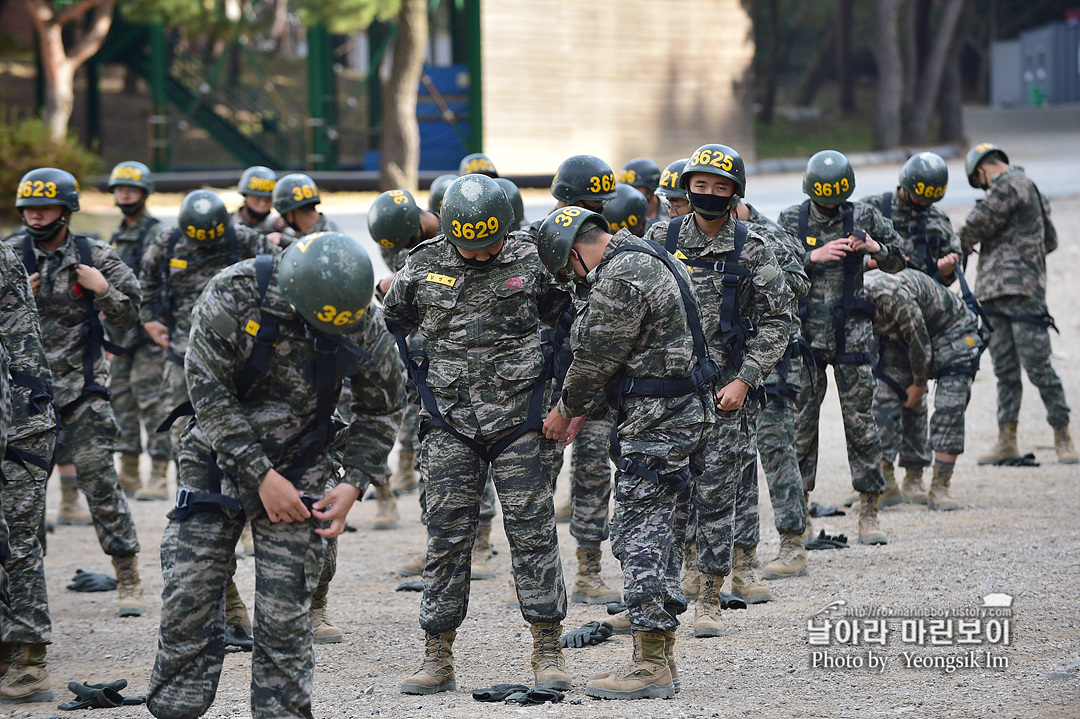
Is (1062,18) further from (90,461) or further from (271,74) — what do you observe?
(90,461)

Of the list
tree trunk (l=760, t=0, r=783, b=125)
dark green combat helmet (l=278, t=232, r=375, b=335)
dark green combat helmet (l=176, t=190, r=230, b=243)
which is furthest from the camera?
tree trunk (l=760, t=0, r=783, b=125)

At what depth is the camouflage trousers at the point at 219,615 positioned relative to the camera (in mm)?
4441

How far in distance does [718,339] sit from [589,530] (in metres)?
1.48

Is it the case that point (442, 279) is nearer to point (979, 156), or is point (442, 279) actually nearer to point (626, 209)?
point (626, 209)

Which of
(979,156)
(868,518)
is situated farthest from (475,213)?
(979,156)

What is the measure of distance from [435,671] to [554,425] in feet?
4.02

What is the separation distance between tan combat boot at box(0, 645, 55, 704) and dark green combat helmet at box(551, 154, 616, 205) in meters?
3.48

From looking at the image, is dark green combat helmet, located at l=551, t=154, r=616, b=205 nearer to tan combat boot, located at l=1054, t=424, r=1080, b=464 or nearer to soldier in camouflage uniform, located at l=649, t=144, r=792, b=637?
soldier in camouflage uniform, located at l=649, t=144, r=792, b=637

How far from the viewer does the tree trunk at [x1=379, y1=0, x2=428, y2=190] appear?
2289 centimetres

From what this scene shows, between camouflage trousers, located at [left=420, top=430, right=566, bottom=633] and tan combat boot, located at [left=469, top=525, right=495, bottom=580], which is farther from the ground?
camouflage trousers, located at [left=420, top=430, right=566, bottom=633]

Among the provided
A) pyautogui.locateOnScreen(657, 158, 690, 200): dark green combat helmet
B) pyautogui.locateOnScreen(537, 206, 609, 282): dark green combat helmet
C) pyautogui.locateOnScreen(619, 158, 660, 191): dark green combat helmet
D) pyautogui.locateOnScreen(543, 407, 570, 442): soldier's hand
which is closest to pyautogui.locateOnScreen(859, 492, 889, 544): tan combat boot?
pyautogui.locateOnScreen(657, 158, 690, 200): dark green combat helmet

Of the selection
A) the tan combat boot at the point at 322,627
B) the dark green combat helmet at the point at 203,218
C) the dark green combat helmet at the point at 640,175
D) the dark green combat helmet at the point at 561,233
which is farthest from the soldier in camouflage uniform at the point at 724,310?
the dark green combat helmet at the point at 203,218

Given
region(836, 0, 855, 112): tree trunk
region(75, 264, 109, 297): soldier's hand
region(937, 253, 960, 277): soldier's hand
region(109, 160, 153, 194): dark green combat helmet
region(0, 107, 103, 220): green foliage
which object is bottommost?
region(937, 253, 960, 277): soldier's hand

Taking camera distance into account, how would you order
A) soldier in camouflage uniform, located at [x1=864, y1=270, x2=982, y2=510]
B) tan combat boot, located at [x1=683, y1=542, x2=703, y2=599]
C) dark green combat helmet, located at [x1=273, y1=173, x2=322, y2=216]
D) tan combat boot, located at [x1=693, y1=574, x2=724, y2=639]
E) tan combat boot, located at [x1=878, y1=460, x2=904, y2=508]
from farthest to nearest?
tan combat boot, located at [x1=878, y1=460, x2=904, y2=508] < soldier in camouflage uniform, located at [x1=864, y1=270, x2=982, y2=510] < dark green combat helmet, located at [x1=273, y1=173, x2=322, y2=216] < tan combat boot, located at [x1=683, y1=542, x2=703, y2=599] < tan combat boot, located at [x1=693, y1=574, x2=724, y2=639]
